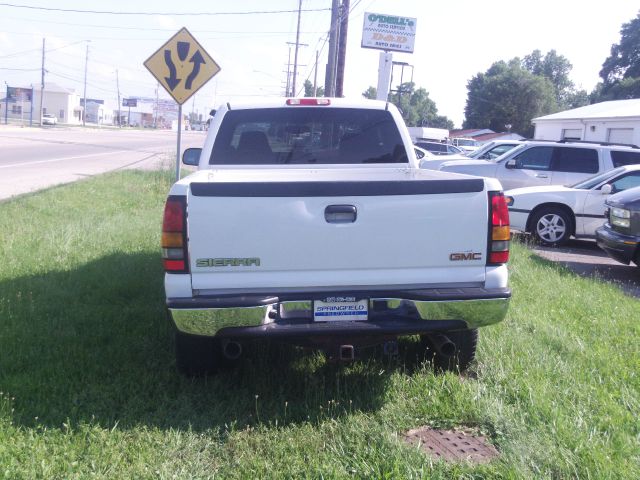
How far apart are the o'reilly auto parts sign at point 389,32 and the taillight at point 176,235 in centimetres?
4051

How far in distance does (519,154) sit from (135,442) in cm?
1245

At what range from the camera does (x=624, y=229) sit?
27.9 ft

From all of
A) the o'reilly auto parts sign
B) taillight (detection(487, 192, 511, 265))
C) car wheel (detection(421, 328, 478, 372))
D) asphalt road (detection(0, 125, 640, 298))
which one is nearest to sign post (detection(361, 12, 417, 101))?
the o'reilly auto parts sign

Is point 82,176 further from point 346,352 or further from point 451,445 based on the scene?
point 451,445

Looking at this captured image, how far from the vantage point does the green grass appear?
3543 mm

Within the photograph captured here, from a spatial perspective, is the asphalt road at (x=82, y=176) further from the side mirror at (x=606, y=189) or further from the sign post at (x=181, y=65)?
the sign post at (x=181, y=65)

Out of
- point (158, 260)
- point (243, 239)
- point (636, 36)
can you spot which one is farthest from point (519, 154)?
point (636, 36)

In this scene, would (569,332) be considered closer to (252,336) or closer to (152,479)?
(252,336)

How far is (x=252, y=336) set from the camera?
395 centimetres

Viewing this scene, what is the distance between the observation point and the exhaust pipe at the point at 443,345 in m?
4.63

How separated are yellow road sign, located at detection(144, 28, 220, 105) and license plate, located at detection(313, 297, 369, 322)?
7.66 meters

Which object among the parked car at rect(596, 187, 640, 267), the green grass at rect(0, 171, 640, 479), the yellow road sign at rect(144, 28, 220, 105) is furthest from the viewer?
the yellow road sign at rect(144, 28, 220, 105)

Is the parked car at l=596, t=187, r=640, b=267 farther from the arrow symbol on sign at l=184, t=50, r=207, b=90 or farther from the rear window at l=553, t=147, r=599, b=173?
the arrow symbol on sign at l=184, t=50, r=207, b=90

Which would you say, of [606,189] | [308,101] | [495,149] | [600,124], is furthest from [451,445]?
[600,124]
